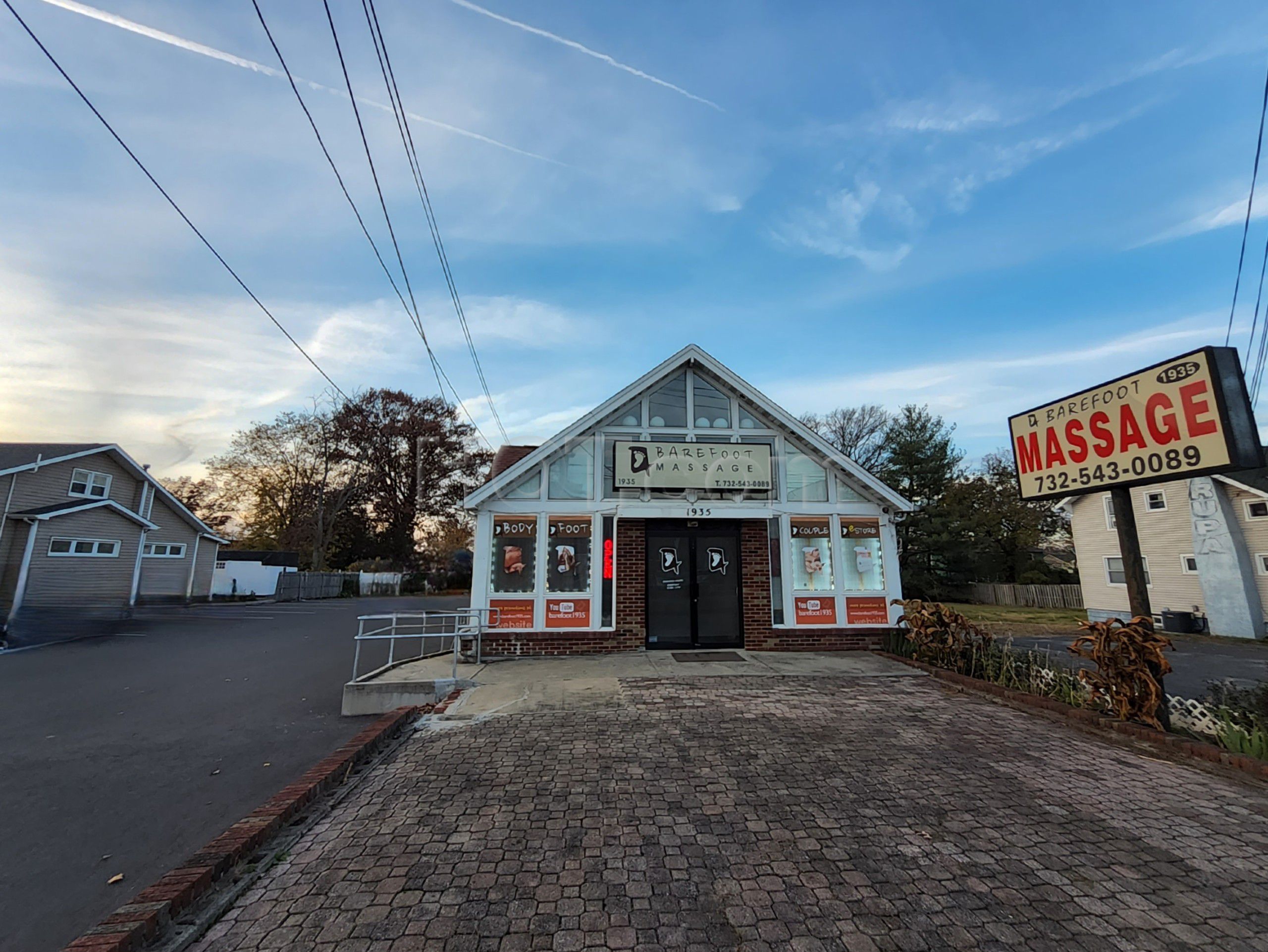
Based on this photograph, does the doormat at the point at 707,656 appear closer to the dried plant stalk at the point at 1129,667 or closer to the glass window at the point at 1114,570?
the dried plant stalk at the point at 1129,667

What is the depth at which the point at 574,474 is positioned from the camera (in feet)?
34.6

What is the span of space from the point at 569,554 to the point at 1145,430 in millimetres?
8610

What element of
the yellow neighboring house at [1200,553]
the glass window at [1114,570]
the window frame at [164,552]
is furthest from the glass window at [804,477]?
the window frame at [164,552]

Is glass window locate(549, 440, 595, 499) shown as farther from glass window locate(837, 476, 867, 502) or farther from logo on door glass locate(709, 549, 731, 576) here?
glass window locate(837, 476, 867, 502)

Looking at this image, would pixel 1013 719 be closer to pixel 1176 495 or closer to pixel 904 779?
pixel 904 779

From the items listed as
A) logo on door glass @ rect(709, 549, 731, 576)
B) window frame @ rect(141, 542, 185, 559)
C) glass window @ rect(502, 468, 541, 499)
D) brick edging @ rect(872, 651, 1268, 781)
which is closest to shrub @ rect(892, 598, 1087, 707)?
brick edging @ rect(872, 651, 1268, 781)

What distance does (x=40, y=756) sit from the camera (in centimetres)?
587

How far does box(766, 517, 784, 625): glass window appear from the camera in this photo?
10.5 m

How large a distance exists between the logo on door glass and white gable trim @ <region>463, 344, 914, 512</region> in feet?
10.1

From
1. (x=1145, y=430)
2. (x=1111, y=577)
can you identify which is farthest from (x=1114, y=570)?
(x=1145, y=430)

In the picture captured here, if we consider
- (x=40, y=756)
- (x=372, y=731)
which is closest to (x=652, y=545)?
(x=372, y=731)

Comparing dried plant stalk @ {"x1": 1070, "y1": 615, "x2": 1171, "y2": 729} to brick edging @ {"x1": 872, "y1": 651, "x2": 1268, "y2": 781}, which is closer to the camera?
brick edging @ {"x1": 872, "y1": 651, "x2": 1268, "y2": 781}

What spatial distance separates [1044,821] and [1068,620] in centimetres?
2287

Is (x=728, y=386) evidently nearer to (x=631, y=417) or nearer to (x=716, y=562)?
(x=631, y=417)
